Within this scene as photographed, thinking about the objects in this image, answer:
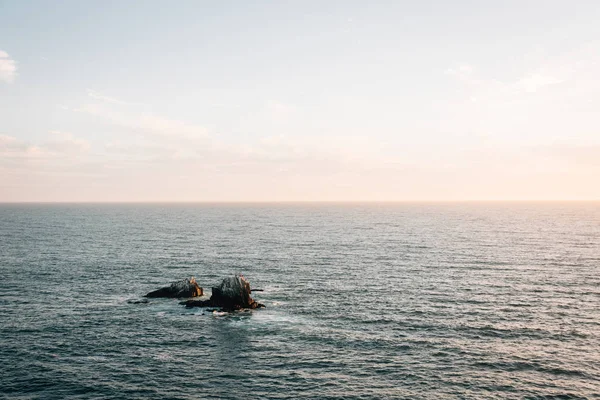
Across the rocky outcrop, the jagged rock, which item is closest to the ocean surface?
the rocky outcrop

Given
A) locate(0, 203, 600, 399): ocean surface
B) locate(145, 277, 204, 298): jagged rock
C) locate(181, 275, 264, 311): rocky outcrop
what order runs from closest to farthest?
locate(0, 203, 600, 399): ocean surface < locate(181, 275, 264, 311): rocky outcrop < locate(145, 277, 204, 298): jagged rock

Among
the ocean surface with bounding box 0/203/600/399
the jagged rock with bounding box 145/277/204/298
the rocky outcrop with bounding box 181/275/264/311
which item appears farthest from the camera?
the jagged rock with bounding box 145/277/204/298

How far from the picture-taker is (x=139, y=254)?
114625mm

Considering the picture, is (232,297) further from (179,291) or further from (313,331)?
(313,331)

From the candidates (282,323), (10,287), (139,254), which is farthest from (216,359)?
(139,254)

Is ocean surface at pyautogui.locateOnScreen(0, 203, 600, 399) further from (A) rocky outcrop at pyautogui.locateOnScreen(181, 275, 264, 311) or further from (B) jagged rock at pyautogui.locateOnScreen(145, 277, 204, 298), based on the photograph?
(B) jagged rock at pyautogui.locateOnScreen(145, 277, 204, 298)

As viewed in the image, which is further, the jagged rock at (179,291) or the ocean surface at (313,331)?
the jagged rock at (179,291)

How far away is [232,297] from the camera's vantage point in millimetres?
63906

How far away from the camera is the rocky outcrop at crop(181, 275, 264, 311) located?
63656 mm

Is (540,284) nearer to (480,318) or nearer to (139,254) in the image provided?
(480,318)

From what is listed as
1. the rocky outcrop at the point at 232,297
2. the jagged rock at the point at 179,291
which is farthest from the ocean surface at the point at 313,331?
the jagged rock at the point at 179,291

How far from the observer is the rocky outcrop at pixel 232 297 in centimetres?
6366

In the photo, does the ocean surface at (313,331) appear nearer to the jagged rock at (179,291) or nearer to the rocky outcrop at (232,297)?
the rocky outcrop at (232,297)

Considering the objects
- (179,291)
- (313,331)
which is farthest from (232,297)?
(313,331)
